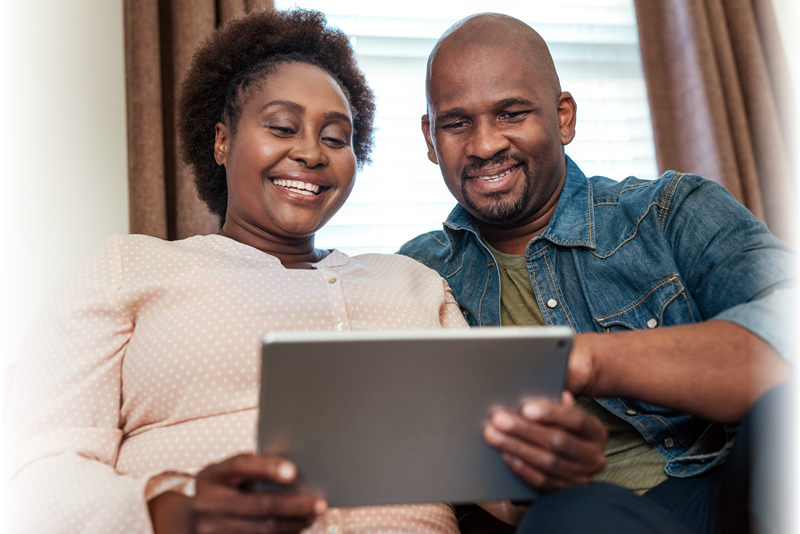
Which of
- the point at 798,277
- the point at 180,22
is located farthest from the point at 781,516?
the point at 180,22

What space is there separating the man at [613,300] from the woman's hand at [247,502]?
23 centimetres

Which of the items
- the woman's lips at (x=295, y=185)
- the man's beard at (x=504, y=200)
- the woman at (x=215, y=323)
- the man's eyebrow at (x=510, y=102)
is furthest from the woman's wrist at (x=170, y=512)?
the man's eyebrow at (x=510, y=102)

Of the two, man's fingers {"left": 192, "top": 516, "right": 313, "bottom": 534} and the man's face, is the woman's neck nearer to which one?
the man's face

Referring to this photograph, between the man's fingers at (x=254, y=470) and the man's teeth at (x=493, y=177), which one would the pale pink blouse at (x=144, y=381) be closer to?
the man's fingers at (x=254, y=470)

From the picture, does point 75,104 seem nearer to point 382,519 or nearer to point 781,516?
point 382,519

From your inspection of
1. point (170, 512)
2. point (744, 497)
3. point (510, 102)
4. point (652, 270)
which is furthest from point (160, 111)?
point (744, 497)

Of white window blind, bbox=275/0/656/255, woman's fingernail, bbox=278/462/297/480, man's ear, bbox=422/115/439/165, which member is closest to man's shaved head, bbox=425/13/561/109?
man's ear, bbox=422/115/439/165

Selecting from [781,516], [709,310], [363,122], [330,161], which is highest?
[363,122]

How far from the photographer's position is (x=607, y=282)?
1.20 m

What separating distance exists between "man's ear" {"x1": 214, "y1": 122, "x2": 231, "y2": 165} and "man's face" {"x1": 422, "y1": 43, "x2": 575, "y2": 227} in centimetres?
51

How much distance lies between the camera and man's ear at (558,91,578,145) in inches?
56.2

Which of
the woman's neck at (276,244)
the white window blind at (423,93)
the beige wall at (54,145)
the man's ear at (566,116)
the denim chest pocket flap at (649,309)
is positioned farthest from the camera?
the white window blind at (423,93)

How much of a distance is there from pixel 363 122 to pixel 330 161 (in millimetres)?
408

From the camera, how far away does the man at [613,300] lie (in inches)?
25.1
